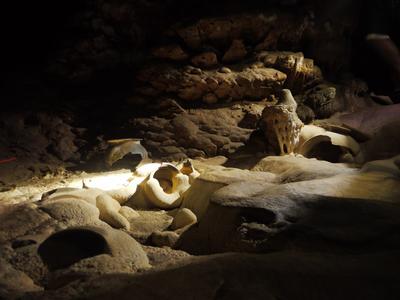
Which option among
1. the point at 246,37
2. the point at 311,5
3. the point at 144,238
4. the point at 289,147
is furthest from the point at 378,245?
the point at 311,5

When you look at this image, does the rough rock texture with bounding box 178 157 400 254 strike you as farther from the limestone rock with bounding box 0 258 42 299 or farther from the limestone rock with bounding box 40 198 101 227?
the limestone rock with bounding box 0 258 42 299

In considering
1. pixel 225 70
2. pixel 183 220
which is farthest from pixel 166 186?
pixel 225 70

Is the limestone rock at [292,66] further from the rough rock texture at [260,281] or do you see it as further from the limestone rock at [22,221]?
the rough rock texture at [260,281]

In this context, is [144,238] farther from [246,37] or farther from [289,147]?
[246,37]

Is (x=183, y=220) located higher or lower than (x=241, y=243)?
lower

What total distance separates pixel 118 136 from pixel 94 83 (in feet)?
6.25

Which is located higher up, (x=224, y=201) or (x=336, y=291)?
(x=336, y=291)

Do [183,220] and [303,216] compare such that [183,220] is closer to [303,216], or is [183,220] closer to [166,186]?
[166,186]

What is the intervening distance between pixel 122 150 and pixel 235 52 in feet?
13.2

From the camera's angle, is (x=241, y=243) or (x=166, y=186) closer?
(x=241, y=243)

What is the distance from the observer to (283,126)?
7133 mm

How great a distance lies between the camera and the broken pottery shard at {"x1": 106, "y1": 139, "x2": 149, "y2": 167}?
24.0 ft

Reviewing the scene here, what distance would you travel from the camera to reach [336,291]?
6.24 ft

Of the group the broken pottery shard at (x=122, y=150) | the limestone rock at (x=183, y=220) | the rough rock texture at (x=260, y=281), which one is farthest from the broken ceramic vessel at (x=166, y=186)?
the rough rock texture at (x=260, y=281)
